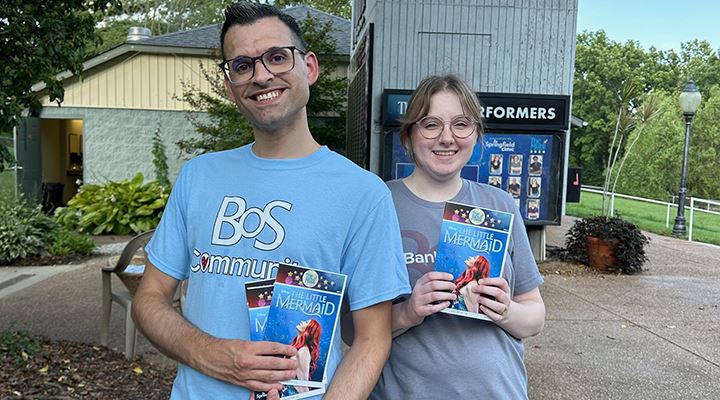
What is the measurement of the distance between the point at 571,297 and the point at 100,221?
8.84 meters

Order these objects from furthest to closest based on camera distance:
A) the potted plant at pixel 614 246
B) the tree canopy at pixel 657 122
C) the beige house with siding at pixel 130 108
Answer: the tree canopy at pixel 657 122 < the beige house with siding at pixel 130 108 < the potted plant at pixel 614 246

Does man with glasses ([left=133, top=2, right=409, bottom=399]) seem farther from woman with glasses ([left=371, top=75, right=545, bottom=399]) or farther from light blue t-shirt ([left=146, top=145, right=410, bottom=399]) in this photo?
woman with glasses ([left=371, top=75, right=545, bottom=399])

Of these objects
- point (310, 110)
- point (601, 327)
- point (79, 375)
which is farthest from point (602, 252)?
point (79, 375)

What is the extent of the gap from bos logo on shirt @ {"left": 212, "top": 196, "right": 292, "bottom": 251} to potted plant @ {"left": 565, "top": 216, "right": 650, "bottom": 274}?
28.4ft

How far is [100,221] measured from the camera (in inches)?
473

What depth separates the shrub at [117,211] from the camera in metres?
11.9

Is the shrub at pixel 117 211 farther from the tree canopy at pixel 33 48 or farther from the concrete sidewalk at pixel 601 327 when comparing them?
the tree canopy at pixel 33 48

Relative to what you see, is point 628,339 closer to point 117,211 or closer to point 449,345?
point 449,345

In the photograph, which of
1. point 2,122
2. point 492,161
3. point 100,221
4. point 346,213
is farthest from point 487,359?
point 100,221

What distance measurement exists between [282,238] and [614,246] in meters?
8.71

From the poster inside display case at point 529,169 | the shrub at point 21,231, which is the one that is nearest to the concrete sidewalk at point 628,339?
the poster inside display case at point 529,169

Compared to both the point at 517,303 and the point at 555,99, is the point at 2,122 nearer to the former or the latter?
the point at 517,303

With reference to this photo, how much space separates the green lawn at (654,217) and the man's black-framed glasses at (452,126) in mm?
13643

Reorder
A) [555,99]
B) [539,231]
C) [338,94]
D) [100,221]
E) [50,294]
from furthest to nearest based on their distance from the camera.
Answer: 1. [338,94]
2. [100,221]
3. [539,231]
4. [555,99]
5. [50,294]
